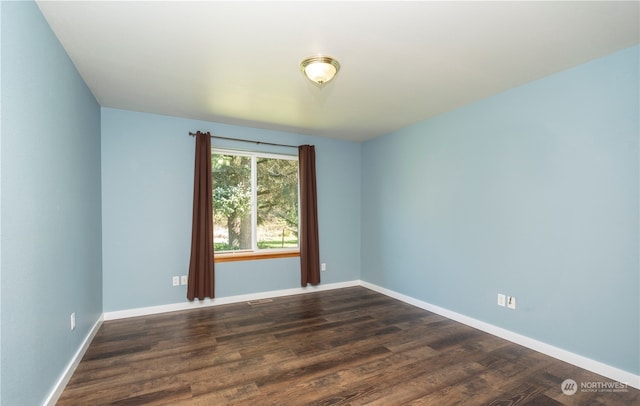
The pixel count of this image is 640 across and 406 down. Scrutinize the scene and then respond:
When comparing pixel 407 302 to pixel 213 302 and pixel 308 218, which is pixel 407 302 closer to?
pixel 308 218

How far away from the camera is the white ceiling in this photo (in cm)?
180

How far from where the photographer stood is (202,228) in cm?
379

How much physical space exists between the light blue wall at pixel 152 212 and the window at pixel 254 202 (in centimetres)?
22

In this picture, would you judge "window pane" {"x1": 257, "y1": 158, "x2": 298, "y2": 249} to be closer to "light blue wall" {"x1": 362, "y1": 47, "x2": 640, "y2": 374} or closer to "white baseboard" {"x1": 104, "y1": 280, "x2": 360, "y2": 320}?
"white baseboard" {"x1": 104, "y1": 280, "x2": 360, "y2": 320}

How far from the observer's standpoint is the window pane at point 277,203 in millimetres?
4441

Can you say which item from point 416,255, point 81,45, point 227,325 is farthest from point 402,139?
point 81,45

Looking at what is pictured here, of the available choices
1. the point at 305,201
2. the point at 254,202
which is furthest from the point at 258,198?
the point at 305,201

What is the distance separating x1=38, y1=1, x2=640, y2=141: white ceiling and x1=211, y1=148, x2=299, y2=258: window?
112 cm

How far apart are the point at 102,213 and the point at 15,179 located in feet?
7.14

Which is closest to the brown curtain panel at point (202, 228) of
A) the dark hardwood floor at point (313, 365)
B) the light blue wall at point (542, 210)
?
the dark hardwood floor at point (313, 365)

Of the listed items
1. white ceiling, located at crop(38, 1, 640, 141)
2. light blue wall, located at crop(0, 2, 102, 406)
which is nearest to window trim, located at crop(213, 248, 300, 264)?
light blue wall, located at crop(0, 2, 102, 406)

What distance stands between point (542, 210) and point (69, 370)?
156 inches

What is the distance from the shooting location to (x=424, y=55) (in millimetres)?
2303

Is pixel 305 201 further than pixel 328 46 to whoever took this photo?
Yes
